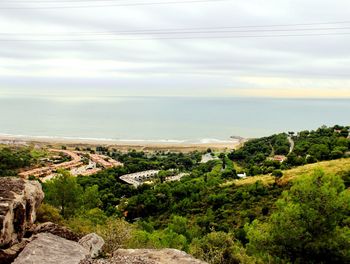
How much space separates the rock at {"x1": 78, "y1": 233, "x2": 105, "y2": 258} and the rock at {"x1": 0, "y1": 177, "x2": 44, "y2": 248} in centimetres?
194

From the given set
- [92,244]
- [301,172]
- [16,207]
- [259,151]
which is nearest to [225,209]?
[301,172]

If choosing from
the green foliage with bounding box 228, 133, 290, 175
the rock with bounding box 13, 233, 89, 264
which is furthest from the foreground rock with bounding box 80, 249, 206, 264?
the green foliage with bounding box 228, 133, 290, 175

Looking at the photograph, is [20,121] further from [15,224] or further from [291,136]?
[15,224]

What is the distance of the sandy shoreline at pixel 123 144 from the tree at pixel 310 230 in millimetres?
74107

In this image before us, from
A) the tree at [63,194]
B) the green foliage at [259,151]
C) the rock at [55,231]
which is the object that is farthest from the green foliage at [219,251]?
the green foliage at [259,151]

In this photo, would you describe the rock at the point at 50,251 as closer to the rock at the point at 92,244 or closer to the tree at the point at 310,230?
the rock at the point at 92,244

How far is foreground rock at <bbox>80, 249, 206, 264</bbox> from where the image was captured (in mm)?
9942

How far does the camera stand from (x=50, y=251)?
10812 mm

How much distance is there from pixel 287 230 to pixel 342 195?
3040 millimetres

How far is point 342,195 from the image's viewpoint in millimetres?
16516

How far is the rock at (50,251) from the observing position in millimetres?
10141

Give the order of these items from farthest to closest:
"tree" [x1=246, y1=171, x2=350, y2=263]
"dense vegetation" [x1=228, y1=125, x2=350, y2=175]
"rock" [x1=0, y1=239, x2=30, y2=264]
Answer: "dense vegetation" [x1=228, y1=125, x2=350, y2=175]
"tree" [x1=246, y1=171, x2=350, y2=263]
"rock" [x1=0, y1=239, x2=30, y2=264]

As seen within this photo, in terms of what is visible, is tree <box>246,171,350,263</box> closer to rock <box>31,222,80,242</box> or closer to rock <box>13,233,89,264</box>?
rock <box>31,222,80,242</box>

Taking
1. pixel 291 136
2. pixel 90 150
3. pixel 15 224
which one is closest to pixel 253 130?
pixel 291 136
